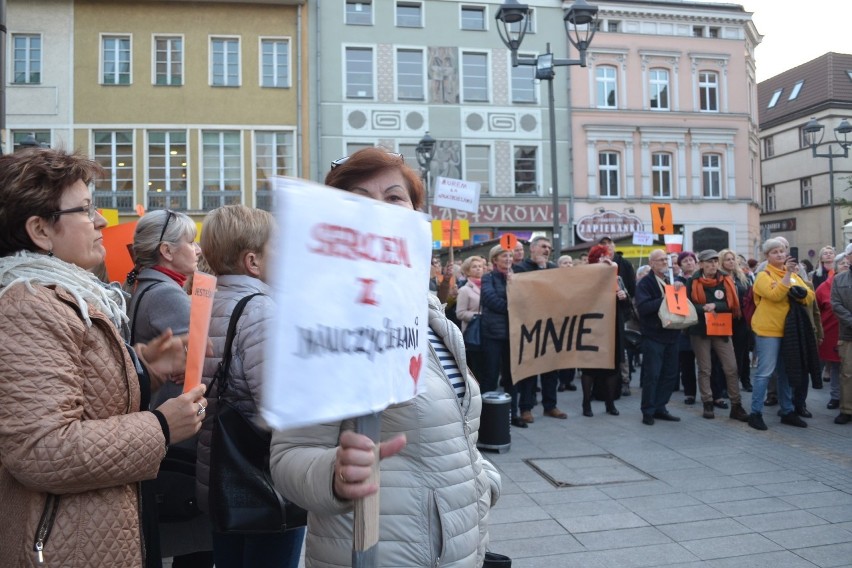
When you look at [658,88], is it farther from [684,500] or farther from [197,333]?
[197,333]

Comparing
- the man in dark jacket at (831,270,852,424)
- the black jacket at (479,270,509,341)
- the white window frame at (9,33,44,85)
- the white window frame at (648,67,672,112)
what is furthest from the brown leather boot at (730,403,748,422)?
the white window frame at (9,33,44,85)

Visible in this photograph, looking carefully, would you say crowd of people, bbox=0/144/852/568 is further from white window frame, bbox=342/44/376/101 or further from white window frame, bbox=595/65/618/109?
white window frame, bbox=595/65/618/109

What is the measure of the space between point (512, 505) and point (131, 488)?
3.83m

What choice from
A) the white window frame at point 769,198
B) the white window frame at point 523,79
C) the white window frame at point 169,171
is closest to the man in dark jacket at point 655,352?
the white window frame at point 523,79

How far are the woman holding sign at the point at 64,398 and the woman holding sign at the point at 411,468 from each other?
410 mm

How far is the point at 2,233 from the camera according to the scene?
6.23ft

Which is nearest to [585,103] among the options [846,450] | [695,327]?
[695,327]

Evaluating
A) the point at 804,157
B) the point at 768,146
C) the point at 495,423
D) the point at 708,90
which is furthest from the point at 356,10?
the point at 768,146

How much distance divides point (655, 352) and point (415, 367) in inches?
281

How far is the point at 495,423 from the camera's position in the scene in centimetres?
675

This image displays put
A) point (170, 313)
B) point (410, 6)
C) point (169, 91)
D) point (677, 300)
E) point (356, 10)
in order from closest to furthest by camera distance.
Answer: point (170, 313) < point (677, 300) < point (169, 91) < point (356, 10) < point (410, 6)

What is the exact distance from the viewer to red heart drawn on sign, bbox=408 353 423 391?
56.0 inches

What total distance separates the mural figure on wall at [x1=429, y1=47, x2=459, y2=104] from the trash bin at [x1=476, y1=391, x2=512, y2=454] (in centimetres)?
2140

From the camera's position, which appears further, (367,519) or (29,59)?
(29,59)
